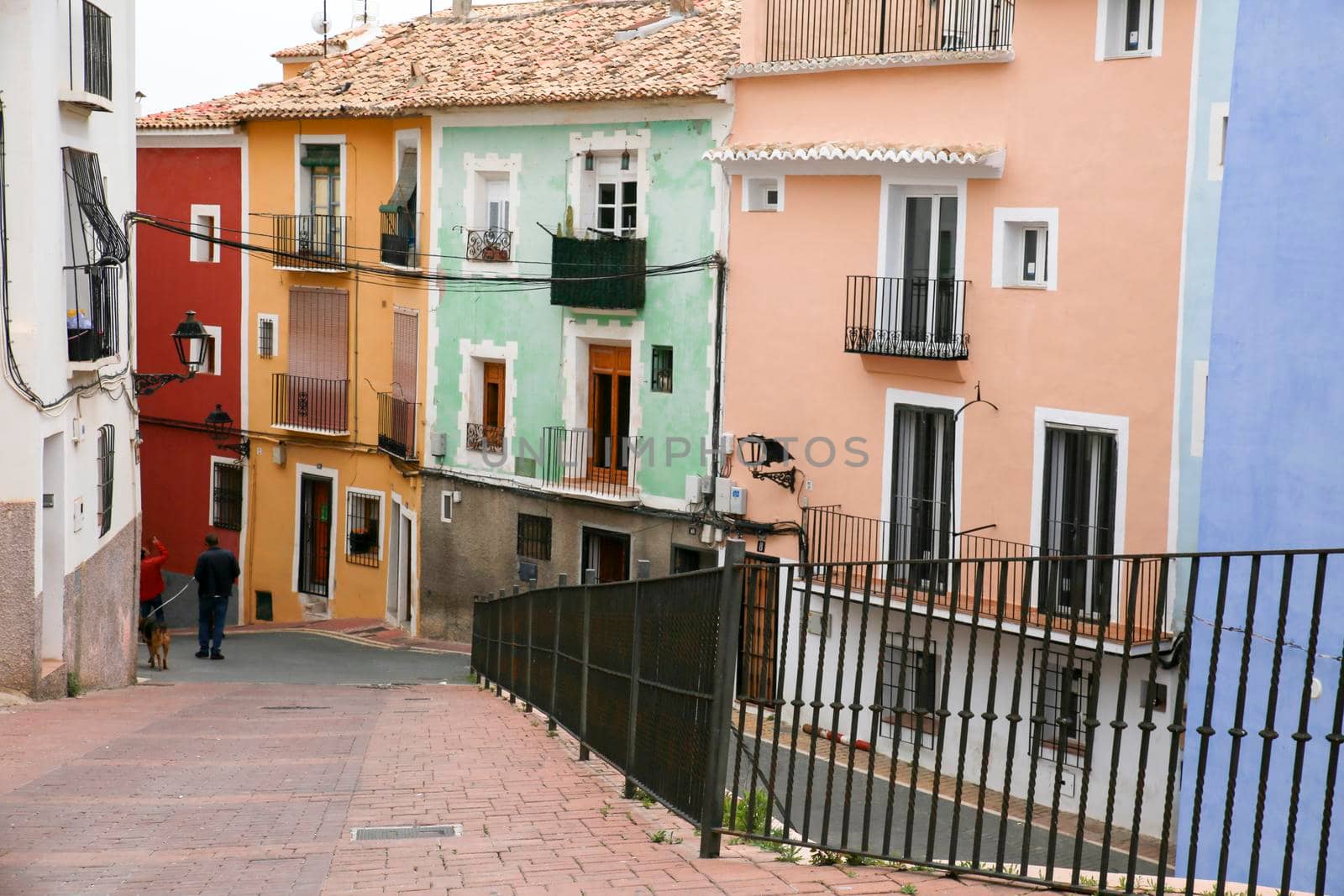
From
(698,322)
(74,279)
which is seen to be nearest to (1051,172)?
(698,322)

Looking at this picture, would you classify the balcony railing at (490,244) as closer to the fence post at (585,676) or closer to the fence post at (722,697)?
the fence post at (585,676)

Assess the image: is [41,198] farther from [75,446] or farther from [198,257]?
[198,257]

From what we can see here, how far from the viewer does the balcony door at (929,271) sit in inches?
766

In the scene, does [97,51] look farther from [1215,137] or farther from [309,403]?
[309,403]

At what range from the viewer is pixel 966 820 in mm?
15523

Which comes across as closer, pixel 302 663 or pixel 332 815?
pixel 332 815

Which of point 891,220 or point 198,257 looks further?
point 198,257

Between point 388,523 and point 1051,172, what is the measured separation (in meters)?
15.4

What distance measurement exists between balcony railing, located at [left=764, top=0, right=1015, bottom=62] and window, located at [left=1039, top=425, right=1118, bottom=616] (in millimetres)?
4805

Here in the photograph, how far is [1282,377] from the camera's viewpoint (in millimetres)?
8727

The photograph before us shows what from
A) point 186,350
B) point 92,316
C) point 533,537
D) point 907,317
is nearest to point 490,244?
point 533,537

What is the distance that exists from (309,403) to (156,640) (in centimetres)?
1065

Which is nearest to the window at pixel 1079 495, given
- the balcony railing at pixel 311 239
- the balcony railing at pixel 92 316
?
the balcony railing at pixel 92 316

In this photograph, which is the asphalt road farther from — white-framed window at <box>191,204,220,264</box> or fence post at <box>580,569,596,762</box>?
fence post at <box>580,569,596,762</box>
